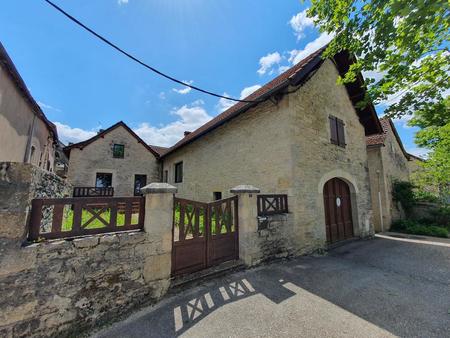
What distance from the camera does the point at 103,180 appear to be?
1373 cm

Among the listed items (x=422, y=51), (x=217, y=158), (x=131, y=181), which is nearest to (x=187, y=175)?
(x=217, y=158)

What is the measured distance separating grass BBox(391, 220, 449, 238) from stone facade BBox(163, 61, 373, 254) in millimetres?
2983

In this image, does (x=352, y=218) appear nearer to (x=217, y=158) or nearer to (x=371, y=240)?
(x=371, y=240)

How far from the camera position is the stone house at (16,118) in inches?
217

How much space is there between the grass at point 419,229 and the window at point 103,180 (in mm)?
17434

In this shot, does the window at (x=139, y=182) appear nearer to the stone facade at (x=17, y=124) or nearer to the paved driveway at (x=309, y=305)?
the stone facade at (x=17, y=124)

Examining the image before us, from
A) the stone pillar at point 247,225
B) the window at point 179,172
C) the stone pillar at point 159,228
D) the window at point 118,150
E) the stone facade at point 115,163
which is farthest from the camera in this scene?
the window at point 118,150

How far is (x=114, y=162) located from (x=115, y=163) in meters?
0.10

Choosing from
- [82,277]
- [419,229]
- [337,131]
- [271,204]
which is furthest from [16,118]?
[419,229]

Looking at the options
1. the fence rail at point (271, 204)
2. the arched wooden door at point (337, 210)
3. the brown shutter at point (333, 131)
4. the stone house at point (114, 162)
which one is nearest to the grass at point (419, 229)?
the arched wooden door at point (337, 210)

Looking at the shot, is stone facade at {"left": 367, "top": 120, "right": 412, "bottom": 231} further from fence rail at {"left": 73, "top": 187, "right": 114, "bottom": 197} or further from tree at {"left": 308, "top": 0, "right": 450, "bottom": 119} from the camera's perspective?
fence rail at {"left": 73, "top": 187, "right": 114, "bottom": 197}

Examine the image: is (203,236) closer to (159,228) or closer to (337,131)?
(159,228)

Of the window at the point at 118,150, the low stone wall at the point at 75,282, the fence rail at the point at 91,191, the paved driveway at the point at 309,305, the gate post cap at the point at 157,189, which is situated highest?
the window at the point at 118,150

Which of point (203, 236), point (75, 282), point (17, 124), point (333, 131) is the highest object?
point (17, 124)
